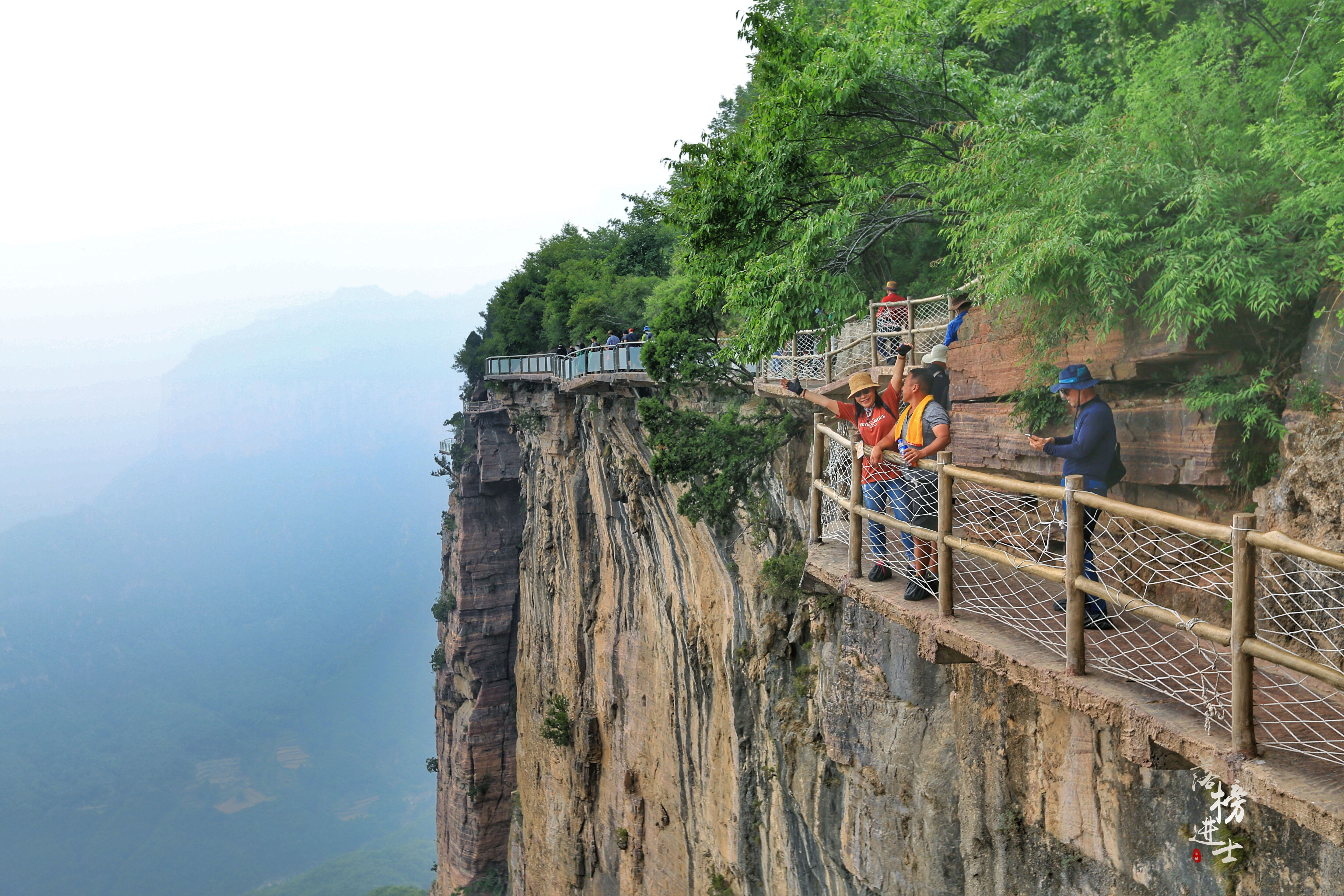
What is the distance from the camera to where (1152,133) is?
5488 millimetres

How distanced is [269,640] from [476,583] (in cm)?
15846

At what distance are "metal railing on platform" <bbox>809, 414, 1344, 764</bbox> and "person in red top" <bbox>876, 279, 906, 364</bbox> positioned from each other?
2.96 m

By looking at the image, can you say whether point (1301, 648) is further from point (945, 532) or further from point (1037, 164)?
point (1037, 164)

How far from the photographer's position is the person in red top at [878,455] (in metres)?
5.64

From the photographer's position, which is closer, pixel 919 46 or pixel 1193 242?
pixel 1193 242

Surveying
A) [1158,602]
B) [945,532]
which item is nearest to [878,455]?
[945,532]

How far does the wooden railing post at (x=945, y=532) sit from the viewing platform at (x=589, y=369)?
10.7 m

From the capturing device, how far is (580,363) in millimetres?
20797

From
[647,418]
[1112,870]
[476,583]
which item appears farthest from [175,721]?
[1112,870]

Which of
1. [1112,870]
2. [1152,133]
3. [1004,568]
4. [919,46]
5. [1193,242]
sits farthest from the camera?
[919,46]

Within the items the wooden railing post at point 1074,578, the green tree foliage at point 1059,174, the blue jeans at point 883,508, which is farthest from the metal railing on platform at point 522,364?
the wooden railing post at point 1074,578

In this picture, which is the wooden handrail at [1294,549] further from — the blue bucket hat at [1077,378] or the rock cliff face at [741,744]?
the blue bucket hat at [1077,378]

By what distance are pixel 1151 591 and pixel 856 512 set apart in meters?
2.14

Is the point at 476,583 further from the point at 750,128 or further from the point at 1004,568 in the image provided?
the point at 1004,568
